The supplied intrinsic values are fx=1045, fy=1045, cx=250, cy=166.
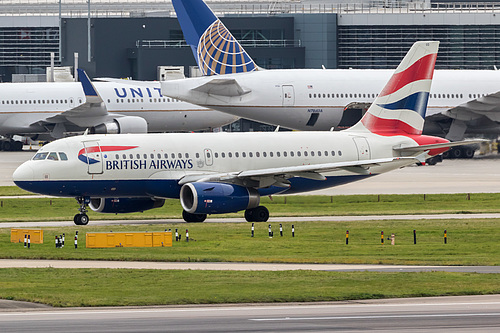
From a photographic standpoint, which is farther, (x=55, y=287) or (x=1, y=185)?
(x=1, y=185)

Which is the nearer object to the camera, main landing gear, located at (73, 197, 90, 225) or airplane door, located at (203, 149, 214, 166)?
main landing gear, located at (73, 197, 90, 225)

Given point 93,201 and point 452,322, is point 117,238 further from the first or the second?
point 452,322

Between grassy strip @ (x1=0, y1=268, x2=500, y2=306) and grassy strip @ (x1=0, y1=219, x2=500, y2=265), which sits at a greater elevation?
grassy strip @ (x1=0, y1=268, x2=500, y2=306)

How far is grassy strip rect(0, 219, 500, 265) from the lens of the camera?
3155cm

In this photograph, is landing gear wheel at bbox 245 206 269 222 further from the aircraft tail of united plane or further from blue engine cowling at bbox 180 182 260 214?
the aircraft tail of united plane

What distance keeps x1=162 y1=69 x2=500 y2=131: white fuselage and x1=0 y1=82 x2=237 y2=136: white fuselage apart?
1045 centimetres

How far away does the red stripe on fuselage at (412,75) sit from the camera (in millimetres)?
46781

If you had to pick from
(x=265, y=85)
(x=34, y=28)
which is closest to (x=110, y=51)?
(x=34, y=28)

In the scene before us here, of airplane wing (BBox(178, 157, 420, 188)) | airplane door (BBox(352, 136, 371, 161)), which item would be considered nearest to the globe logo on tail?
airplane door (BBox(352, 136, 371, 161))

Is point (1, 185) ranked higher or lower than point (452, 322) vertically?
lower

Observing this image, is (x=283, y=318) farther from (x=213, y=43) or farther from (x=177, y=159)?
(x=213, y=43)

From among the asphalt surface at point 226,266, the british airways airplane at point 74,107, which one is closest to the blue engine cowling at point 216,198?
the asphalt surface at point 226,266

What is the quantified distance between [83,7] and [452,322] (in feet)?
396

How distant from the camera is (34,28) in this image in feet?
407
